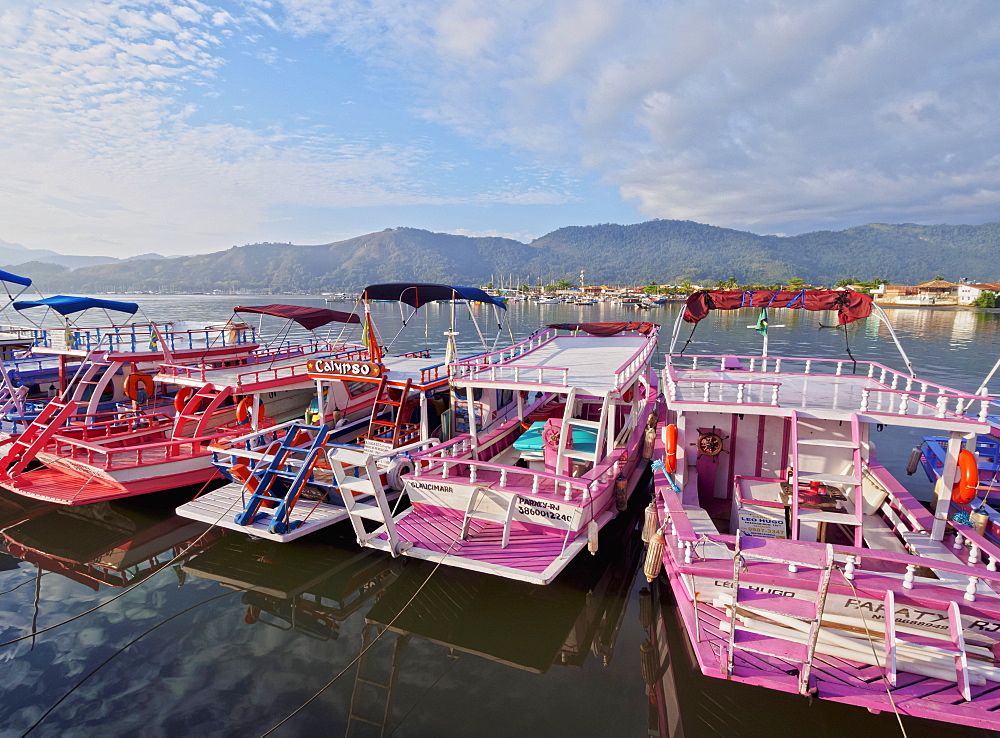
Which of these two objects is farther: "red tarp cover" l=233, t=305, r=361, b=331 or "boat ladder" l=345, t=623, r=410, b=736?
"red tarp cover" l=233, t=305, r=361, b=331

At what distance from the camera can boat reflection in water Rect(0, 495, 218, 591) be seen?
1116cm

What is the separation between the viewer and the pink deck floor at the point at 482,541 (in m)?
9.38

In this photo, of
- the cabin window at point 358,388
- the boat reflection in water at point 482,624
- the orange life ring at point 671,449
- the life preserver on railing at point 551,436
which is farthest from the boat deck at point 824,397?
the cabin window at point 358,388

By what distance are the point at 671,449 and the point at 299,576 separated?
29.0 feet

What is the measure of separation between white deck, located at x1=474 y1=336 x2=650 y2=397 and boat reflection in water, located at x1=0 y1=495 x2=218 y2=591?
8.64 m

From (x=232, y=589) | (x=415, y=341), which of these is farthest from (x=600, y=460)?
(x=415, y=341)

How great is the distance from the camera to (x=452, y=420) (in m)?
13.6

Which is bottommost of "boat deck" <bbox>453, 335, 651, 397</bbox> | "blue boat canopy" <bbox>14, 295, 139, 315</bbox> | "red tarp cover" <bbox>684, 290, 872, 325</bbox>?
"boat deck" <bbox>453, 335, 651, 397</bbox>

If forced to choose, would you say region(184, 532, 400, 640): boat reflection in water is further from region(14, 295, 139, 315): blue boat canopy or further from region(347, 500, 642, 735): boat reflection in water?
region(14, 295, 139, 315): blue boat canopy

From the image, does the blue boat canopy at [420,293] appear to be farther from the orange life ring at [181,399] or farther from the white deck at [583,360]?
the orange life ring at [181,399]

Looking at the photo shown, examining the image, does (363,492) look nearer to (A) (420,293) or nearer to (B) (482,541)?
(B) (482,541)

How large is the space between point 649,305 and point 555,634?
136458mm

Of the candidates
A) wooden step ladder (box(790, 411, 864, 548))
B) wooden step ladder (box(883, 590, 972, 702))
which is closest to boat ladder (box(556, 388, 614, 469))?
wooden step ladder (box(790, 411, 864, 548))

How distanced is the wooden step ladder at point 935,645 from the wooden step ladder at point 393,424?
10707mm
